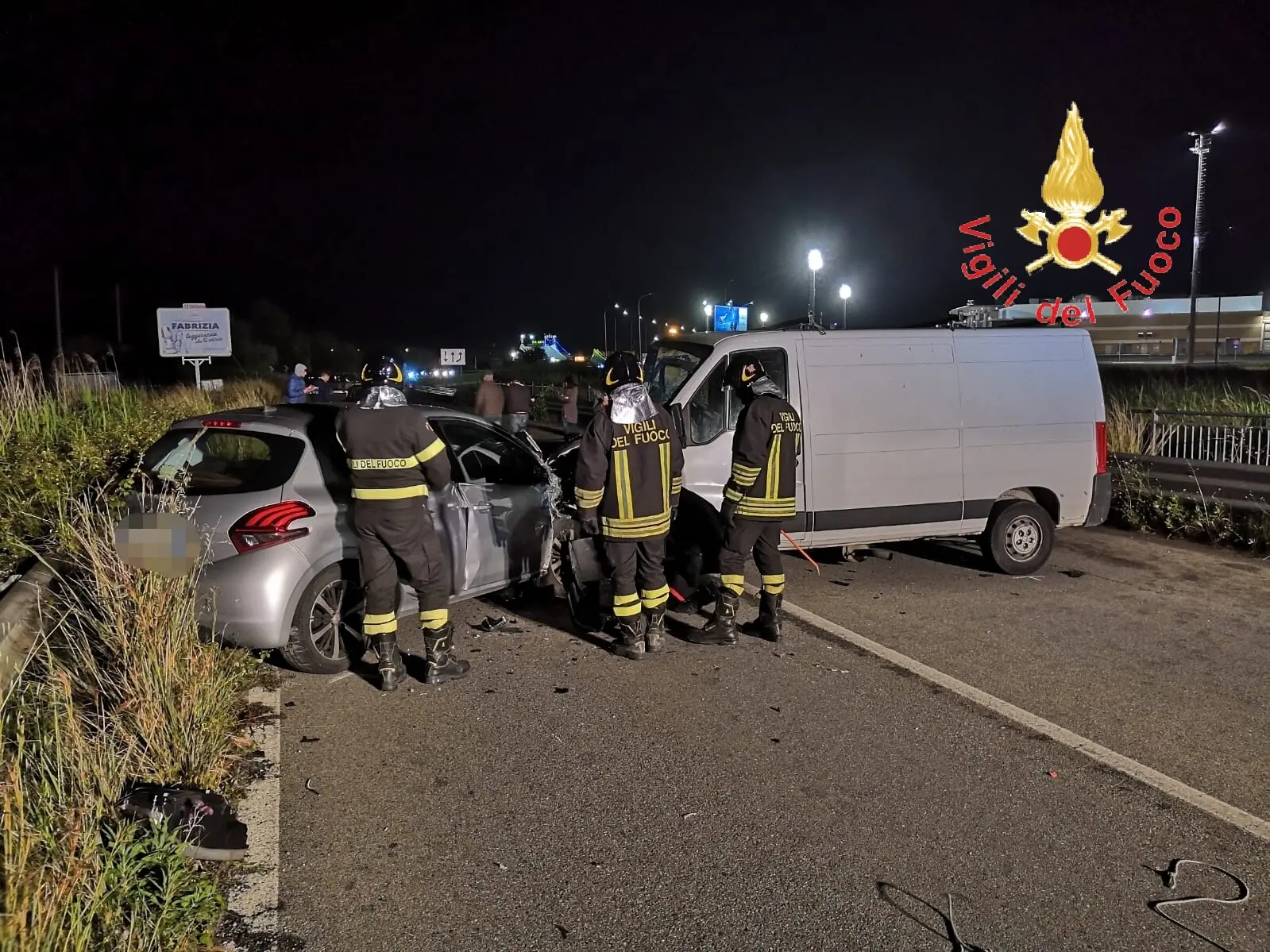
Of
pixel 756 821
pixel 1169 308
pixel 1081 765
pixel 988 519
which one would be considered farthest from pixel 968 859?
pixel 1169 308

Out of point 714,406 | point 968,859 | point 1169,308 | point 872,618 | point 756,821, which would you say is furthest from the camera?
point 1169,308

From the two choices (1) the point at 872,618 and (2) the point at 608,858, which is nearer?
(2) the point at 608,858

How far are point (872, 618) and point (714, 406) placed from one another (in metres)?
2.01

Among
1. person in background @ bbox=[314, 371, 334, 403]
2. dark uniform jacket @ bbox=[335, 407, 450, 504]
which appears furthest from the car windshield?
person in background @ bbox=[314, 371, 334, 403]

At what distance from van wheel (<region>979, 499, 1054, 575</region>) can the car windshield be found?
9.43 ft

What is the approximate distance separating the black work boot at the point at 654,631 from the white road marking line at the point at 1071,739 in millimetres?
1190

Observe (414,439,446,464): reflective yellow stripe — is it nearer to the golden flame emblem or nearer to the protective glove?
the protective glove

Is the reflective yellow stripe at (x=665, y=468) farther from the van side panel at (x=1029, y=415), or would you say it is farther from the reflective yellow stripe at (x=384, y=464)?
the van side panel at (x=1029, y=415)

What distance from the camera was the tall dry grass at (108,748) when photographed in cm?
265

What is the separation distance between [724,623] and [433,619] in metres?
1.91

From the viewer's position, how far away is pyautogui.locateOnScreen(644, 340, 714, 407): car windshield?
7602 mm

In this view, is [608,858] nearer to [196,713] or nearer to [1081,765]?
[196,713]

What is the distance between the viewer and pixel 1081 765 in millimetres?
4340

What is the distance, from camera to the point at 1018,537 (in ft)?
26.8
